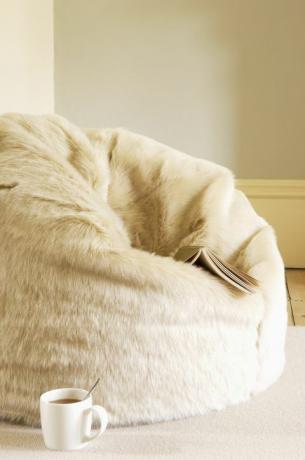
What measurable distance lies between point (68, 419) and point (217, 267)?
1.47 feet

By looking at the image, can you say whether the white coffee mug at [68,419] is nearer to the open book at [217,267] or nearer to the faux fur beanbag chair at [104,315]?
the faux fur beanbag chair at [104,315]

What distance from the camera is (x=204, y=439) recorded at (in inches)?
57.1

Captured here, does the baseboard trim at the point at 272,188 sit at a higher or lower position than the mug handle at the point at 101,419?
lower

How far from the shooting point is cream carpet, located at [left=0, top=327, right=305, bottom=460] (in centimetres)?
138

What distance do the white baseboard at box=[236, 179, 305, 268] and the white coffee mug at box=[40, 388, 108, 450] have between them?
2502 millimetres

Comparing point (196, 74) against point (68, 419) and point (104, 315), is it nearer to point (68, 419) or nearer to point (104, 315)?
point (104, 315)

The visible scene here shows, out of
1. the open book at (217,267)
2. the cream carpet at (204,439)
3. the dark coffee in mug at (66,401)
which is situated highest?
the open book at (217,267)

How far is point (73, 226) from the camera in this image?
1467 mm

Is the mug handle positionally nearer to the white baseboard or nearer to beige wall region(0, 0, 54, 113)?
beige wall region(0, 0, 54, 113)

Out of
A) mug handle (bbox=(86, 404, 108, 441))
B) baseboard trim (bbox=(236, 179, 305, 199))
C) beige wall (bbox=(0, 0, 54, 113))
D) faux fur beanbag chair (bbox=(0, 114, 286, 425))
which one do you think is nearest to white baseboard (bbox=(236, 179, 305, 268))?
baseboard trim (bbox=(236, 179, 305, 199))

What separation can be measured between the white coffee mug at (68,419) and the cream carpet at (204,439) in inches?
1.4

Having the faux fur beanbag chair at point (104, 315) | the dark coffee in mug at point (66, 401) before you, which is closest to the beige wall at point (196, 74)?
the faux fur beanbag chair at point (104, 315)

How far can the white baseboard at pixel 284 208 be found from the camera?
3.71m

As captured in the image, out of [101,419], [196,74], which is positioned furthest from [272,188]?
[101,419]
